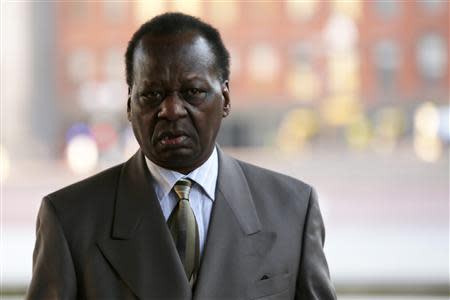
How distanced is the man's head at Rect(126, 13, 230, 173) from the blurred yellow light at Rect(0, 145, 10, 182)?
2098 cm

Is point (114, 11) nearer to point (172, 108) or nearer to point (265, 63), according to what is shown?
point (265, 63)

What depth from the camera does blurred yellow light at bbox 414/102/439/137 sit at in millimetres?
34625

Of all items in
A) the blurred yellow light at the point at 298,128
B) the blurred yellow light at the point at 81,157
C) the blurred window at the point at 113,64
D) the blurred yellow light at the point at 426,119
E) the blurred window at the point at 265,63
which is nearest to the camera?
the blurred yellow light at the point at 81,157

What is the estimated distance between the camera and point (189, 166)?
161 centimetres

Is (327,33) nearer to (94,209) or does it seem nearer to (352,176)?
(352,176)

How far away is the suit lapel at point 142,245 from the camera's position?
1596mm

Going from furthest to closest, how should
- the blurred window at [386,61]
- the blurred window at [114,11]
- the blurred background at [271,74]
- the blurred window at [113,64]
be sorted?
1. the blurred window at [114,11]
2. the blurred window at [113,64]
3. the blurred window at [386,61]
4. the blurred background at [271,74]

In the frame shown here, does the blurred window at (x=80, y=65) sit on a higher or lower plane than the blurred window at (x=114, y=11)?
lower

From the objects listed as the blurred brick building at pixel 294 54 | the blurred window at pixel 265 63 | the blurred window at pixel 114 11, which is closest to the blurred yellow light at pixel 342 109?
the blurred brick building at pixel 294 54

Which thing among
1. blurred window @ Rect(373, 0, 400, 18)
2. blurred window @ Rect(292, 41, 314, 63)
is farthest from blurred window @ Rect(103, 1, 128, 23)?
blurred window @ Rect(373, 0, 400, 18)

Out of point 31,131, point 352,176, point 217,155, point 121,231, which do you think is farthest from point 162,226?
point 31,131

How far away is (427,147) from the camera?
31.1 metres

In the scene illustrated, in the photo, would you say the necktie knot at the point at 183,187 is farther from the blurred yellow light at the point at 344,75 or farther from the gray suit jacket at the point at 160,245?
the blurred yellow light at the point at 344,75

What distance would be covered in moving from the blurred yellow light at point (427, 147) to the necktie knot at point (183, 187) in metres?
27.2
